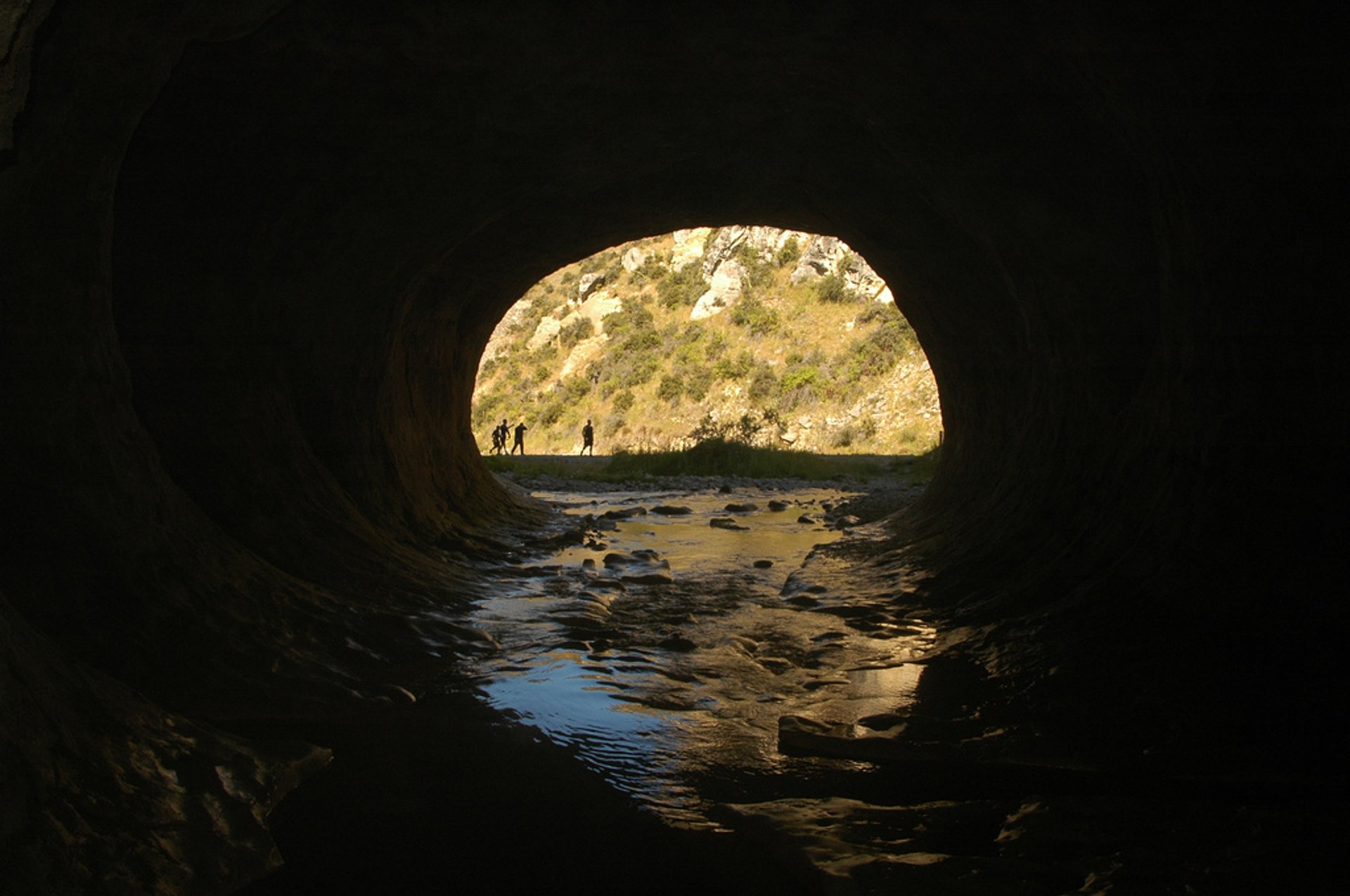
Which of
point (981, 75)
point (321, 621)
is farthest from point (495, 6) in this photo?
point (321, 621)

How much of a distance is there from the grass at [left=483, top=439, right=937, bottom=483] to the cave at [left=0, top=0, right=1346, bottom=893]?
13573 millimetres

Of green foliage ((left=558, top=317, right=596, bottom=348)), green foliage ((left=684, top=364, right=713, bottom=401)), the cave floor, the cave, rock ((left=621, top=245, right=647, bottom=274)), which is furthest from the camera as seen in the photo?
rock ((left=621, top=245, right=647, bottom=274))

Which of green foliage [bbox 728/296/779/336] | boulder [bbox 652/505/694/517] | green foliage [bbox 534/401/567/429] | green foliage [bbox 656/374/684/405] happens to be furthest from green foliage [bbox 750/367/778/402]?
boulder [bbox 652/505/694/517]

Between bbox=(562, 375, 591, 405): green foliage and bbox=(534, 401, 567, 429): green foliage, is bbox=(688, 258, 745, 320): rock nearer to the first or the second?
bbox=(562, 375, 591, 405): green foliage

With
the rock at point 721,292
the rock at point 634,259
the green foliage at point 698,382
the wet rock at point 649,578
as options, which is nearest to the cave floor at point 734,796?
the wet rock at point 649,578

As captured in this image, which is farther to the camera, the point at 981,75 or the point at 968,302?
the point at 968,302

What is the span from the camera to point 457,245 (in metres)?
8.96

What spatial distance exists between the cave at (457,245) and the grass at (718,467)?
44.5 ft

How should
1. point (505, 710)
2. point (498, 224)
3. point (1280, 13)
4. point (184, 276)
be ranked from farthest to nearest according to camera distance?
1. point (498, 224)
2. point (184, 276)
3. point (505, 710)
4. point (1280, 13)

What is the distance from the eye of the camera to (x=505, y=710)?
4.49 m

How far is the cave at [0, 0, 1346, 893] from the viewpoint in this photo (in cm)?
354

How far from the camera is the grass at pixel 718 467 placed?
2248 cm

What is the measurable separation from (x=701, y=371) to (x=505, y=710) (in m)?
42.1

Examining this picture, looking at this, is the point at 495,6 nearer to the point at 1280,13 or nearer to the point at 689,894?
the point at 1280,13
